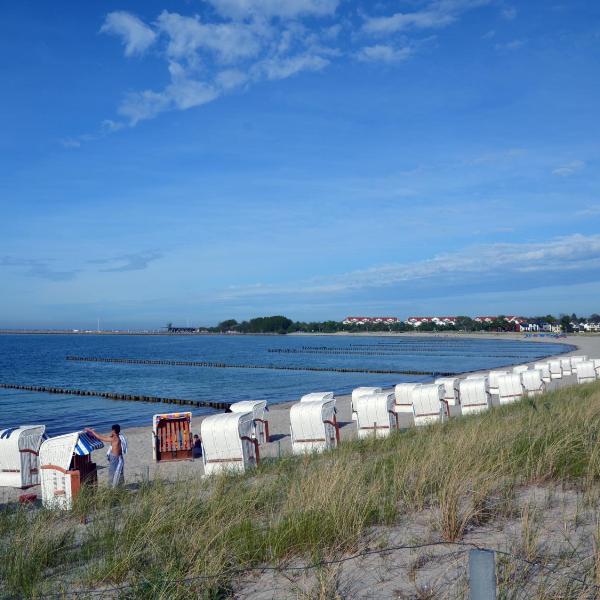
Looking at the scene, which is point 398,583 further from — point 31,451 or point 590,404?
point 31,451

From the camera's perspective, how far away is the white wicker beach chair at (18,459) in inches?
510

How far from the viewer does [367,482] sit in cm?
734

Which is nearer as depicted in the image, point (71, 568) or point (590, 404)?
point (71, 568)

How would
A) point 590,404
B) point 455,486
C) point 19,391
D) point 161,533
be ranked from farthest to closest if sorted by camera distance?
point 19,391 < point 590,404 < point 455,486 < point 161,533

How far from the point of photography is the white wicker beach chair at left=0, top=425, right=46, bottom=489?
42.5 feet

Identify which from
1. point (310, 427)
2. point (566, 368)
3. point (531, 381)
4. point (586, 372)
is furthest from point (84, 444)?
point (566, 368)

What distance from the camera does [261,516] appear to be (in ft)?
21.1

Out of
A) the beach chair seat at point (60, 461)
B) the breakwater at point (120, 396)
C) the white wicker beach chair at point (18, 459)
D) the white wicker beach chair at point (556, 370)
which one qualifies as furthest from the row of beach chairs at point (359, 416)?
the breakwater at point (120, 396)

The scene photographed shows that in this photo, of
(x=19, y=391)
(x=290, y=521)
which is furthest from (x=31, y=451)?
(x=19, y=391)

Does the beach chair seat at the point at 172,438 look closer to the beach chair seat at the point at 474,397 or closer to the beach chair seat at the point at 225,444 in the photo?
the beach chair seat at the point at 225,444

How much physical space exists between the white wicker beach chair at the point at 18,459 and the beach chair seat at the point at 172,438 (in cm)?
420

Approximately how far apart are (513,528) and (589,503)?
1039 mm

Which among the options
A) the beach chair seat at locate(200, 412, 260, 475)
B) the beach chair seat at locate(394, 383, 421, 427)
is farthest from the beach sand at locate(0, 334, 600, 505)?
the beach chair seat at locate(394, 383, 421, 427)

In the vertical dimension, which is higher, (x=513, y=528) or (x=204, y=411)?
(x=513, y=528)
